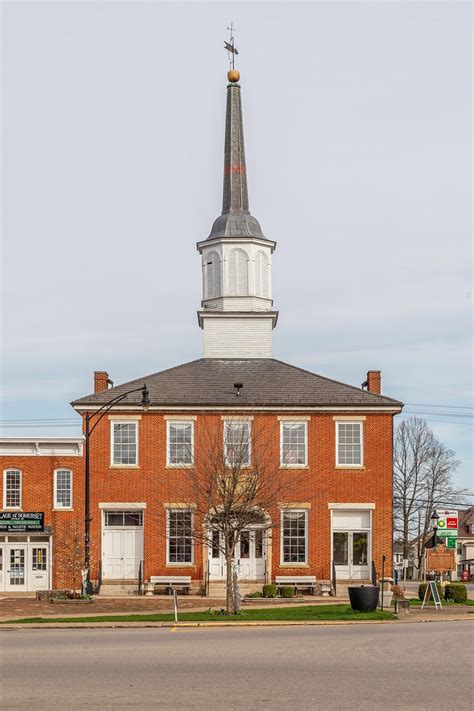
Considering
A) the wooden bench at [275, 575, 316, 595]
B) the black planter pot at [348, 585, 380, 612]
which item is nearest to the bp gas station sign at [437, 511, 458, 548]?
the black planter pot at [348, 585, 380, 612]

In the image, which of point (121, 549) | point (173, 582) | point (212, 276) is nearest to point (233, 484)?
point (173, 582)

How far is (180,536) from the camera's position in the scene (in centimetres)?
4162

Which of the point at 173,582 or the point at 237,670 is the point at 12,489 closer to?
the point at 173,582

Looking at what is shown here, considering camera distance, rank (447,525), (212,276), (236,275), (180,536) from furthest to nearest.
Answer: (212,276), (236,275), (180,536), (447,525)

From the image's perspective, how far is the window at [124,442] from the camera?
44.4 m

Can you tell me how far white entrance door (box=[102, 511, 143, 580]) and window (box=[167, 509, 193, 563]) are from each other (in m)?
1.34

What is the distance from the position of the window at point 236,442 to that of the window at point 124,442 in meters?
3.97

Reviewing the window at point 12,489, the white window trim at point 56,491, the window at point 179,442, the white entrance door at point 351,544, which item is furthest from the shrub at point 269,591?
the window at point 12,489

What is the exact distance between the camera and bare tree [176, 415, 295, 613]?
108 feet

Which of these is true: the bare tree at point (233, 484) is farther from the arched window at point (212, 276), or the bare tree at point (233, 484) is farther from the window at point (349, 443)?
the arched window at point (212, 276)

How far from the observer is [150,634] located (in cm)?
2558

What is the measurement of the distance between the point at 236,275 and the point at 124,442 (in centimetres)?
1035

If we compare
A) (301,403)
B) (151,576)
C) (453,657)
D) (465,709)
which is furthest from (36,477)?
(465,709)

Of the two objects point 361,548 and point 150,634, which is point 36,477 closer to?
point 361,548
